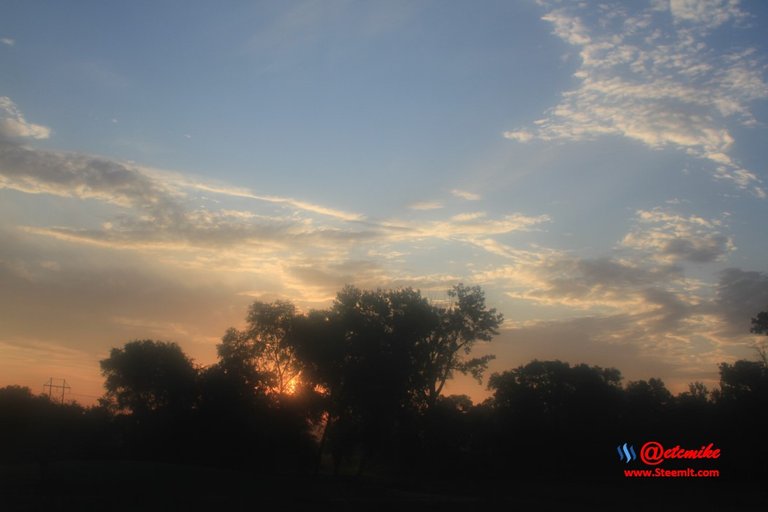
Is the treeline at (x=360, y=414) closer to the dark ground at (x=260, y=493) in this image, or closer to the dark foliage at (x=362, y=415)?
the dark foliage at (x=362, y=415)

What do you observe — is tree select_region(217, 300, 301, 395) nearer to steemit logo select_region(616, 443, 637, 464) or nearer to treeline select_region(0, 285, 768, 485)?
treeline select_region(0, 285, 768, 485)

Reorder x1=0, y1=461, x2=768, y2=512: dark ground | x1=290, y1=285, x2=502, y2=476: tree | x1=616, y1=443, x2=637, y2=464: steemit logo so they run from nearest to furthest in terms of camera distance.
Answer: x1=0, y1=461, x2=768, y2=512: dark ground
x1=290, y1=285, x2=502, y2=476: tree
x1=616, y1=443, x2=637, y2=464: steemit logo

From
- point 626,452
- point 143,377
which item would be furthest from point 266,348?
point 626,452

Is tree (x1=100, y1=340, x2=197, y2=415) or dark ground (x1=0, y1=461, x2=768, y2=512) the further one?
tree (x1=100, y1=340, x2=197, y2=415)

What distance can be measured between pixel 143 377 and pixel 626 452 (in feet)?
187

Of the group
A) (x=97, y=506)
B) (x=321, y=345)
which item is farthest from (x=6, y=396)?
(x=97, y=506)

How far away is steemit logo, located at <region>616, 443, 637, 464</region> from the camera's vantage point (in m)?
63.8

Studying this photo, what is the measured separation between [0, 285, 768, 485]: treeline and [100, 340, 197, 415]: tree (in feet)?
0.50

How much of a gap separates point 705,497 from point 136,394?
192ft

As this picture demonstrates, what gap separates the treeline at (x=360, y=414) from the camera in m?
57.1

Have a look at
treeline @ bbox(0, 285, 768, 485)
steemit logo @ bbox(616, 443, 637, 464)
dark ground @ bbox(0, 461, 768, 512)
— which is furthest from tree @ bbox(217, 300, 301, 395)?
steemit logo @ bbox(616, 443, 637, 464)

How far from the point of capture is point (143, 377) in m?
65.1

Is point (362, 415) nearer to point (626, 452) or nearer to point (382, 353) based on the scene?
point (382, 353)

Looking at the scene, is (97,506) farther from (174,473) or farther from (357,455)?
(357,455)
